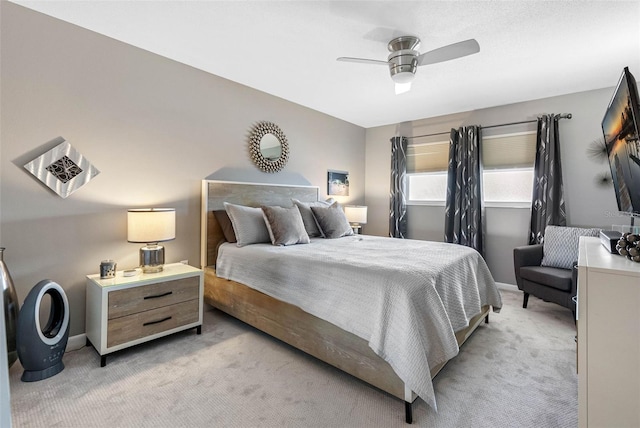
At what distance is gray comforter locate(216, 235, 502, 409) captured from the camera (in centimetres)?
166

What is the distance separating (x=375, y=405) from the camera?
1.77 m

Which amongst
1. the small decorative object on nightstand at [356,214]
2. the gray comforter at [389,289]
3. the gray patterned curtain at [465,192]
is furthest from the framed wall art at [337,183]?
the gray comforter at [389,289]

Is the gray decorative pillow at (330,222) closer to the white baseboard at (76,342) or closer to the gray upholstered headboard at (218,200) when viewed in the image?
the gray upholstered headboard at (218,200)

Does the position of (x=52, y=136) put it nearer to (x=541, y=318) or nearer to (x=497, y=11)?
(x=497, y=11)

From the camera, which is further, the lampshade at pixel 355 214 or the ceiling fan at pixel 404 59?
the lampshade at pixel 355 214

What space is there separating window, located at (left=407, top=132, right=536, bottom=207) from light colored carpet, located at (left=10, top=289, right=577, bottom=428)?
216 cm

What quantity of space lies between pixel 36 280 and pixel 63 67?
5.38 ft

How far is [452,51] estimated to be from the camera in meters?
2.17

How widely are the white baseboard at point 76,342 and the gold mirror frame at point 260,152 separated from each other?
234 centimetres

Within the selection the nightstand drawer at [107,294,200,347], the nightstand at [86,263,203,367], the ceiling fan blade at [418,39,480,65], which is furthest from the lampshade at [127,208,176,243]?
the ceiling fan blade at [418,39,480,65]

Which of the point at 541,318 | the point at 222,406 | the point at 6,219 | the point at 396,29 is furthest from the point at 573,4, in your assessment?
the point at 6,219

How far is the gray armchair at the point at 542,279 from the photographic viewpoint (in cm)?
287

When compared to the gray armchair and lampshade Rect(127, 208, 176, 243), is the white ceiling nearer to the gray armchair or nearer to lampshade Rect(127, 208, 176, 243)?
lampshade Rect(127, 208, 176, 243)

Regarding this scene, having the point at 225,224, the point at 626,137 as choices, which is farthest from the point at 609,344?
the point at 225,224
